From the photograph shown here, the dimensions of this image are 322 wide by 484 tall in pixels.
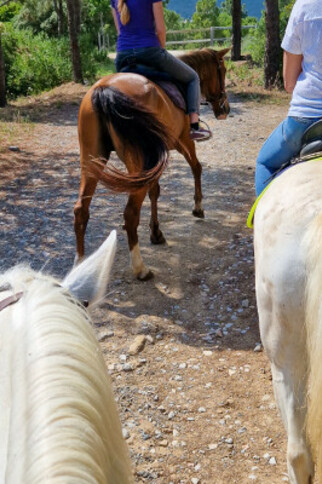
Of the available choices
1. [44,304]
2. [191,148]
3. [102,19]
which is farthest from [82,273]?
[102,19]

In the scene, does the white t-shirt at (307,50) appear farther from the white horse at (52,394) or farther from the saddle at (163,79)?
the saddle at (163,79)

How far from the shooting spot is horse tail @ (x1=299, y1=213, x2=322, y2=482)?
2053mm

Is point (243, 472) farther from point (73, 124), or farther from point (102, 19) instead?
point (102, 19)

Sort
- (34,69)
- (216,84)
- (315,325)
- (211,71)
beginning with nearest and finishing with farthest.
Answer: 1. (315,325)
2. (211,71)
3. (216,84)
4. (34,69)

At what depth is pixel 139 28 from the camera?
509cm

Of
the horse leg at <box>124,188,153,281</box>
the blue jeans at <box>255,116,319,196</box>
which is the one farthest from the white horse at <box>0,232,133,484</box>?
the horse leg at <box>124,188,153,281</box>

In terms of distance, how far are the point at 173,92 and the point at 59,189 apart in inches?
114

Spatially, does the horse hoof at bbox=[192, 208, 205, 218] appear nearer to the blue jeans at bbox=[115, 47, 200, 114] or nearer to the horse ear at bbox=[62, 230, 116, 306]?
the blue jeans at bbox=[115, 47, 200, 114]

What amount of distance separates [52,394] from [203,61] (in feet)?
20.6

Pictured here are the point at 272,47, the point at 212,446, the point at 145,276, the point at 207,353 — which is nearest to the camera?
the point at 212,446

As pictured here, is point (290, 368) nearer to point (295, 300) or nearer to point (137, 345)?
point (295, 300)

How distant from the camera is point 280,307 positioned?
7.66 feet

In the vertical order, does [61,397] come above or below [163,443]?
above

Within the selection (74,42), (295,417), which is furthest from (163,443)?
(74,42)
